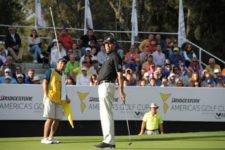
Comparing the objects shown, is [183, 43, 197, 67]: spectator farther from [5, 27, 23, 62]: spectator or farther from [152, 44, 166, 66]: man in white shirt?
[5, 27, 23, 62]: spectator

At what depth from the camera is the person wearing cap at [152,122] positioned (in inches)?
759

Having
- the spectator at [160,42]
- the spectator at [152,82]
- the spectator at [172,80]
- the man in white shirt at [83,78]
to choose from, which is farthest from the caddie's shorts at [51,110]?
the spectator at [160,42]

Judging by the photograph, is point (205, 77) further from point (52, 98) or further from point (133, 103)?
point (52, 98)

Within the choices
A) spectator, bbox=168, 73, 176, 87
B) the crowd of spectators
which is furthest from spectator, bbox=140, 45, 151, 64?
spectator, bbox=168, 73, 176, 87

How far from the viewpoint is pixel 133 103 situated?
20.6m

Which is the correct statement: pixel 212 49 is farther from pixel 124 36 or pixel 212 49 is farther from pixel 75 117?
pixel 75 117

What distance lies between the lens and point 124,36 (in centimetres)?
4425

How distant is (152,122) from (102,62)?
5243mm

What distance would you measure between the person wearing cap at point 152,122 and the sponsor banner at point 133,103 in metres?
0.93

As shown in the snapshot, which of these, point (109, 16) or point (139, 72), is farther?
point (109, 16)

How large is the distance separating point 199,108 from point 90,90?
349 cm

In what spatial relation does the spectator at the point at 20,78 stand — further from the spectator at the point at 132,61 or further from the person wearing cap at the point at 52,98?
the person wearing cap at the point at 52,98

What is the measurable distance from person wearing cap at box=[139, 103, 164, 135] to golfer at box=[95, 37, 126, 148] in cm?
554

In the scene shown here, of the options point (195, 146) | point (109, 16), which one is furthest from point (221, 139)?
point (109, 16)
